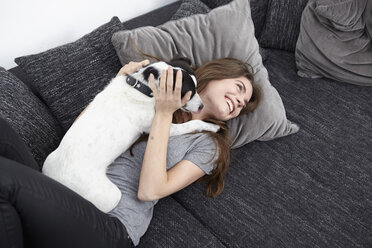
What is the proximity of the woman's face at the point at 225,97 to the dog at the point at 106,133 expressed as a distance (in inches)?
4.0

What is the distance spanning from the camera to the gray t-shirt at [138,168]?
1425 mm

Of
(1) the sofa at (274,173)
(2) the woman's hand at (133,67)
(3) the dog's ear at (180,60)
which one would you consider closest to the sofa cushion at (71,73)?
(1) the sofa at (274,173)

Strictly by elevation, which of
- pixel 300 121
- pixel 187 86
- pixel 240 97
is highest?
pixel 187 86

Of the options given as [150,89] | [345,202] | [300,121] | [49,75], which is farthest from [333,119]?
[49,75]

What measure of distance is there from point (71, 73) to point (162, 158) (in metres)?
0.71

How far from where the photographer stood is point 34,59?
1.71 m

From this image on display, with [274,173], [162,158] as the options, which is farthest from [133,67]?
[274,173]

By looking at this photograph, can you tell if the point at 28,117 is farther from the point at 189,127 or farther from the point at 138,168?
the point at 189,127

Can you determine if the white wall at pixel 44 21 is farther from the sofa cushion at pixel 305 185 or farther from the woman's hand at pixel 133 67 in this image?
the sofa cushion at pixel 305 185

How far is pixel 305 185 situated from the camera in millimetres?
1670

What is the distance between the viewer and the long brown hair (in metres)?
1.61

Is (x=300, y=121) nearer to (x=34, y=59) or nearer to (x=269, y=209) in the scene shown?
(x=269, y=209)

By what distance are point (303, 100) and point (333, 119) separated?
21cm

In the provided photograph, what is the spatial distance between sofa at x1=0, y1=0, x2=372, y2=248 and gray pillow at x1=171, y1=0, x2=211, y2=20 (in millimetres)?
456
